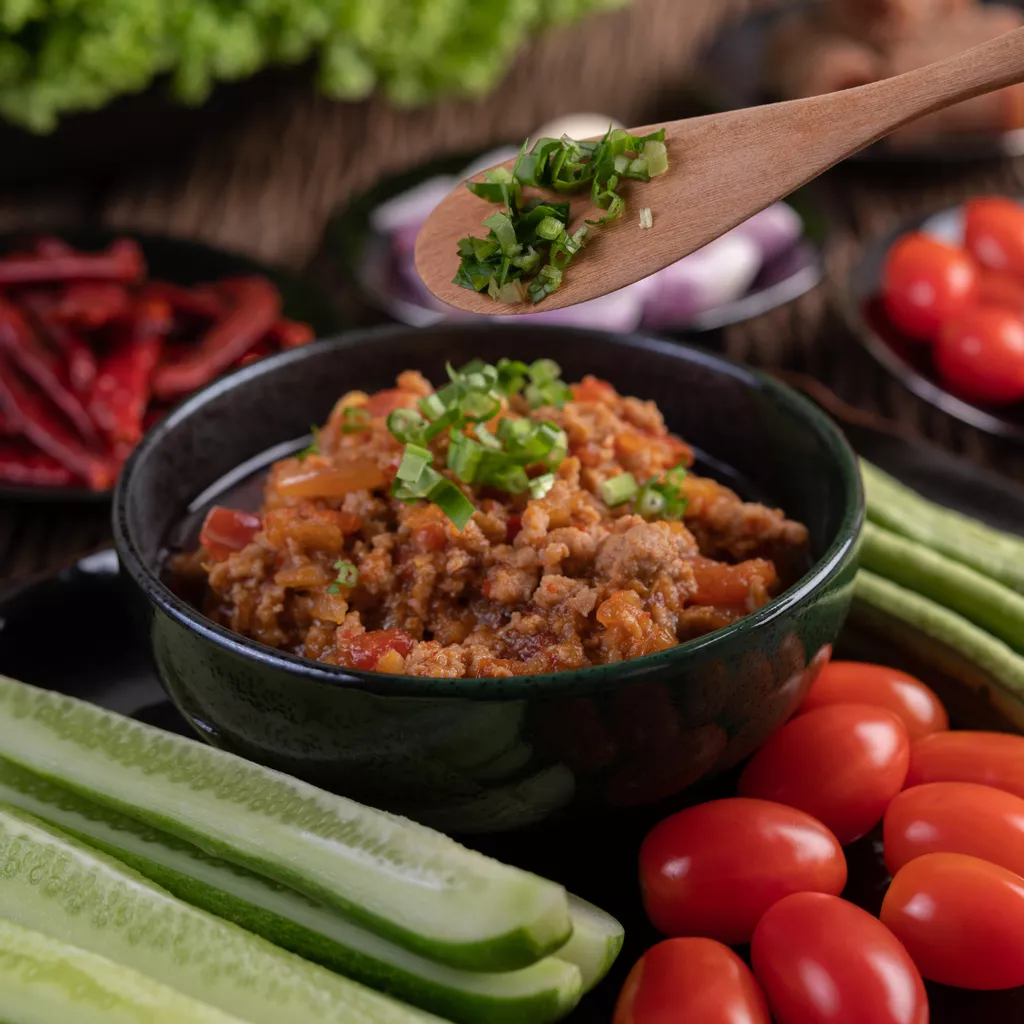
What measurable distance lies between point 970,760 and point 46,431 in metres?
2.98

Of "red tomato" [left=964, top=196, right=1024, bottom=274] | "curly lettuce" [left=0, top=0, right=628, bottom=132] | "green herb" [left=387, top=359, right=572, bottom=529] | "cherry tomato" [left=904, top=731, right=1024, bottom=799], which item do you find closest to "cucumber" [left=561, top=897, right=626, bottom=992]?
"green herb" [left=387, top=359, right=572, bottom=529]

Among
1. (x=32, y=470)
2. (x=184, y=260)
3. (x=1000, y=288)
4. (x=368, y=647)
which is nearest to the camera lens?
(x=368, y=647)

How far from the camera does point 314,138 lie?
22.1ft

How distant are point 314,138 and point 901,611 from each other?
15.7 feet

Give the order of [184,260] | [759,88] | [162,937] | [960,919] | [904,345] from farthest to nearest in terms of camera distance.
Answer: [759,88]
[184,260]
[904,345]
[960,919]
[162,937]

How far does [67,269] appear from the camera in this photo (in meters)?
4.79

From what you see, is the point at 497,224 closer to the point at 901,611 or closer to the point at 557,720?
the point at 557,720

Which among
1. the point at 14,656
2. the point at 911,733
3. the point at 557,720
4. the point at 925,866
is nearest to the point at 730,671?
the point at 557,720

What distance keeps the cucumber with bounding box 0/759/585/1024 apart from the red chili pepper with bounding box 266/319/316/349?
2464 millimetres

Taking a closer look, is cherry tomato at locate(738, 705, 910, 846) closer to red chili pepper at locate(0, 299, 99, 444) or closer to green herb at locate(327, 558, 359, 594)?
green herb at locate(327, 558, 359, 594)

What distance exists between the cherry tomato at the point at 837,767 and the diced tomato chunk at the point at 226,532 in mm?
1148

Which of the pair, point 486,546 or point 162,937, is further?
point 486,546

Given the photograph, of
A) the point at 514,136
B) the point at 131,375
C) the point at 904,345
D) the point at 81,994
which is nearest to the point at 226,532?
the point at 81,994

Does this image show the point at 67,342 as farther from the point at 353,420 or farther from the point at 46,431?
the point at 353,420
